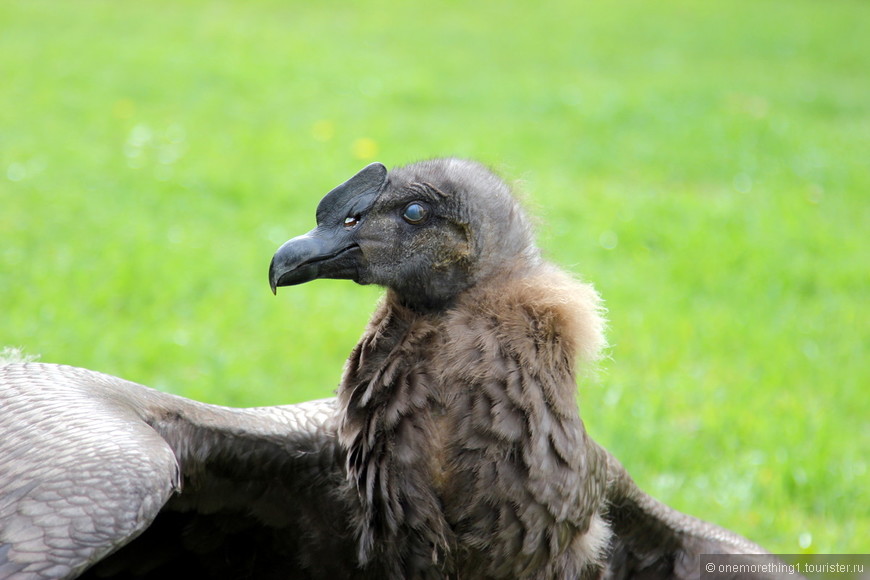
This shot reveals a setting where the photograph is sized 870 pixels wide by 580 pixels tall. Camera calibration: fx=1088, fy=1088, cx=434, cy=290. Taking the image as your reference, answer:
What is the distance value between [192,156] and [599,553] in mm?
7830

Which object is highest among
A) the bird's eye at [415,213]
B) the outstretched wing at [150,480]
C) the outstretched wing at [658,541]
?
the bird's eye at [415,213]

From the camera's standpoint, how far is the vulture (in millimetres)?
3523

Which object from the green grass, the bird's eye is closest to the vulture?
the bird's eye

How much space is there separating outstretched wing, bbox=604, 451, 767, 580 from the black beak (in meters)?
1.52

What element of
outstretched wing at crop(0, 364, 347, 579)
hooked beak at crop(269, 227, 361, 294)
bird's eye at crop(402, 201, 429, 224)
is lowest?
outstretched wing at crop(0, 364, 347, 579)

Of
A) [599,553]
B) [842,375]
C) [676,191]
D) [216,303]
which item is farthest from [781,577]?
[676,191]

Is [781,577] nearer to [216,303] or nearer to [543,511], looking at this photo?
[543,511]

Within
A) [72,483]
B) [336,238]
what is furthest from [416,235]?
[72,483]

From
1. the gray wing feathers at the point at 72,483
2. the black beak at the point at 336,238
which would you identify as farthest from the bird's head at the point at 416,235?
the gray wing feathers at the point at 72,483

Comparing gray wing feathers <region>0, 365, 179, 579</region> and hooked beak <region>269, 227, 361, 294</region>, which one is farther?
hooked beak <region>269, 227, 361, 294</region>

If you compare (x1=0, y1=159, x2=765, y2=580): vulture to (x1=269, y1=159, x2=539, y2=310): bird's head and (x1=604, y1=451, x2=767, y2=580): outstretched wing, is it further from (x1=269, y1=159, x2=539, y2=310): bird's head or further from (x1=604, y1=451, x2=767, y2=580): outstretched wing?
(x1=604, y1=451, x2=767, y2=580): outstretched wing

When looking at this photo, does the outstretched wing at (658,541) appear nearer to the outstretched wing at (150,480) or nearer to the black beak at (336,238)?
the outstretched wing at (150,480)

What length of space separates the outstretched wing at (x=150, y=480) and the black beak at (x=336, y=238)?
1.97 ft

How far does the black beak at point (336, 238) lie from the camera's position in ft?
12.1
